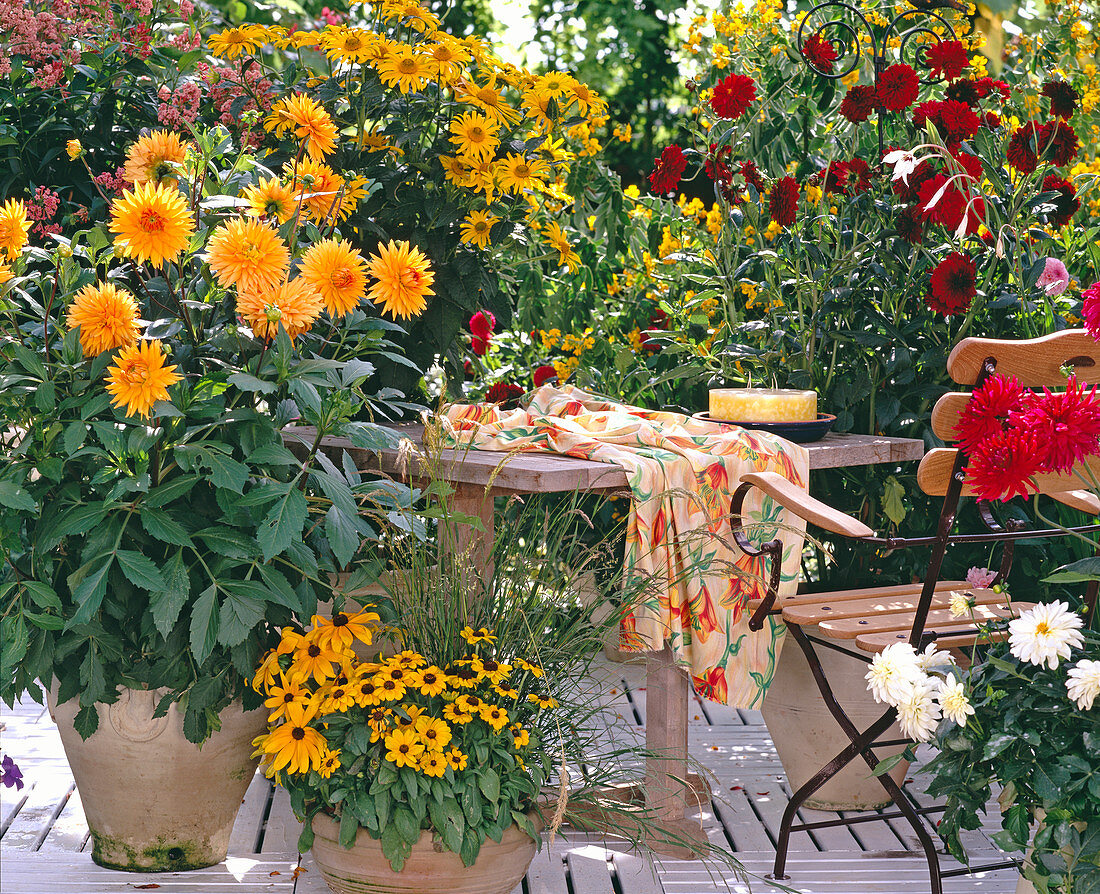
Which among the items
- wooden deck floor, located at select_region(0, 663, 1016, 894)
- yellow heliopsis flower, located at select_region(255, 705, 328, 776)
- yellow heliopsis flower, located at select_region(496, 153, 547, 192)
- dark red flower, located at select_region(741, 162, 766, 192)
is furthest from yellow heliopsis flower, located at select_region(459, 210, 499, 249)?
yellow heliopsis flower, located at select_region(255, 705, 328, 776)

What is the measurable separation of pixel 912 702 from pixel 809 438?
0.88 m

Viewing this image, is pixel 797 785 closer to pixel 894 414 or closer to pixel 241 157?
pixel 894 414

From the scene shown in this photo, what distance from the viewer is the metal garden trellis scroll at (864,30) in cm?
321

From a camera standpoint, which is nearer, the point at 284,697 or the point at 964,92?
the point at 284,697

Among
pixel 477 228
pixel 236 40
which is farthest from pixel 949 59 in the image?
pixel 236 40

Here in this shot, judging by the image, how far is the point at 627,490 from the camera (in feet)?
8.50

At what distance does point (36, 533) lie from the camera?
7.22ft

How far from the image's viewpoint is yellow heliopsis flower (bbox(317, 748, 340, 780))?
2170 millimetres

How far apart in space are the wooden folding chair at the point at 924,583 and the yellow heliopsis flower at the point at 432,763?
70 cm

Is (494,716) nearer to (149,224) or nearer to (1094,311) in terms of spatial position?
(149,224)

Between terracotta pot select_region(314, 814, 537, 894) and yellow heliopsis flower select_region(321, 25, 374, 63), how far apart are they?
1.71 metres

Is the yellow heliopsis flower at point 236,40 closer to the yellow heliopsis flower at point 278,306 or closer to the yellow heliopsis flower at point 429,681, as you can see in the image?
the yellow heliopsis flower at point 278,306

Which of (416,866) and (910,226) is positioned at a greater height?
(910,226)

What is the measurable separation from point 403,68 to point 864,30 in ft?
5.31
